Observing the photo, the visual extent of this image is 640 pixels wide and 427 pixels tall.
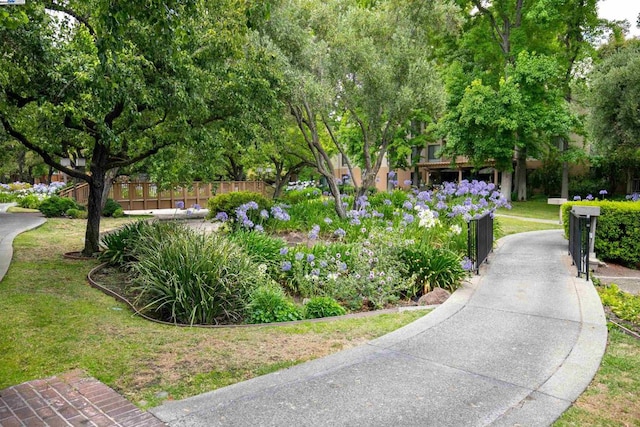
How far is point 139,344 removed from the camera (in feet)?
15.5

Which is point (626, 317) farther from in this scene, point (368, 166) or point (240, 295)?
point (368, 166)

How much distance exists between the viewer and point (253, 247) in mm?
7930

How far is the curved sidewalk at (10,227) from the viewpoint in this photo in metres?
8.99

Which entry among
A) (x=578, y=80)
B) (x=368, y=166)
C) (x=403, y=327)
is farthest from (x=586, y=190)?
(x=403, y=327)

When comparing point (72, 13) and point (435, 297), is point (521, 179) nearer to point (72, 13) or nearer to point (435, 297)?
point (435, 297)

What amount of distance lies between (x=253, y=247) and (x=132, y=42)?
13.5 ft

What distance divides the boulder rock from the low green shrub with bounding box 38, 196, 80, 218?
1627 cm

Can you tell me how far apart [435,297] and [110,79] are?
5.73m

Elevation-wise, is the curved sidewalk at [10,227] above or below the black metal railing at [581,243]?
below

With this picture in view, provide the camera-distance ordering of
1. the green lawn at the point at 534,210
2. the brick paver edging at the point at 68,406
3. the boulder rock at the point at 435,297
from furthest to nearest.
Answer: the green lawn at the point at 534,210 → the boulder rock at the point at 435,297 → the brick paver edging at the point at 68,406

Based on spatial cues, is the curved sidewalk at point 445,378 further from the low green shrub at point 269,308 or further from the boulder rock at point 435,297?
the low green shrub at point 269,308

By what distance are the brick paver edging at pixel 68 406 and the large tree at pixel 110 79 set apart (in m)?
3.73

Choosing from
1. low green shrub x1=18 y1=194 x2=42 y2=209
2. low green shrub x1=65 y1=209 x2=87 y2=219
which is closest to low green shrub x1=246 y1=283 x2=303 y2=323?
low green shrub x1=65 y1=209 x2=87 y2=219

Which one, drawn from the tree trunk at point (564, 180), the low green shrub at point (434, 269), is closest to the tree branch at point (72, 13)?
the low green shrub at point (434, 269)
